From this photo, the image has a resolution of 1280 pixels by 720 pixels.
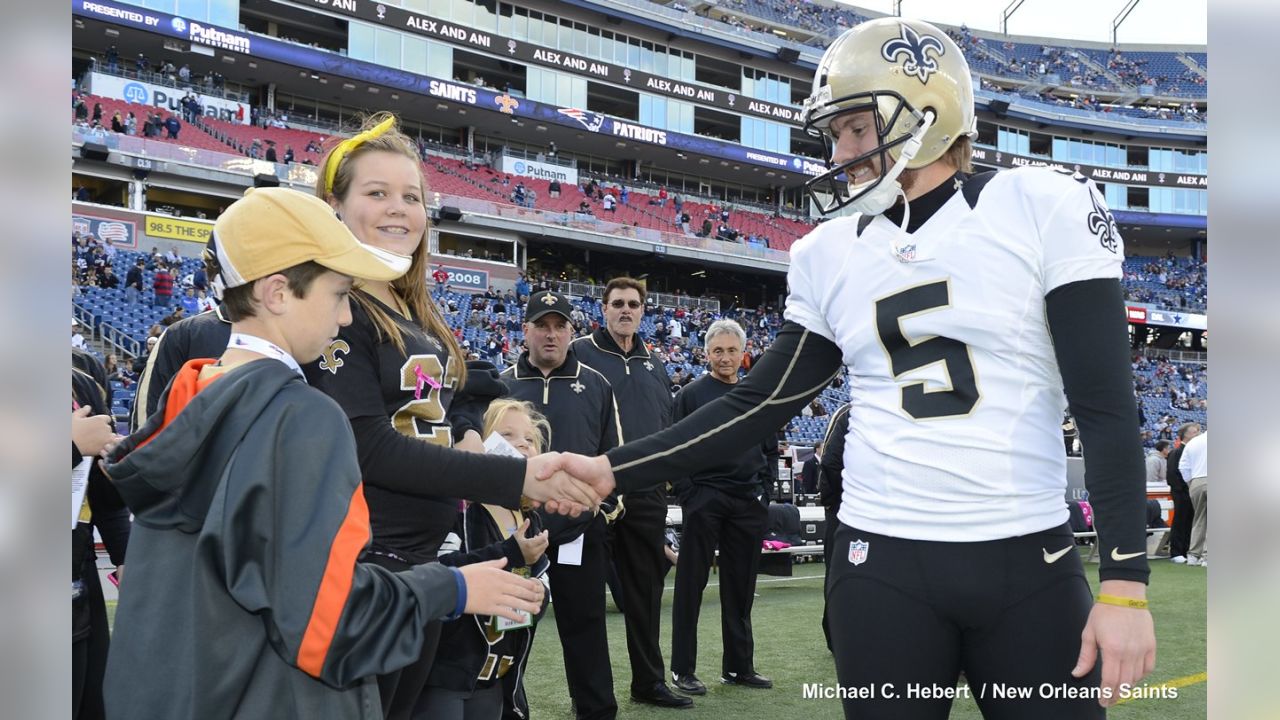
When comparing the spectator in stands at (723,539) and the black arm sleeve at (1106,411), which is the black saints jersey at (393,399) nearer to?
the black arm sleeve at (1106,411)

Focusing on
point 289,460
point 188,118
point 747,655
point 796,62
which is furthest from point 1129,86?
point 289,460

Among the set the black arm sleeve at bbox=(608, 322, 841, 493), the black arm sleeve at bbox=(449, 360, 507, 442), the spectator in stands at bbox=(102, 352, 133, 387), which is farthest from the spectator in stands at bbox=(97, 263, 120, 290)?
the black arm sleeve at bbox=(608, 322, 841, 493)

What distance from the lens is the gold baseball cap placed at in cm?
201

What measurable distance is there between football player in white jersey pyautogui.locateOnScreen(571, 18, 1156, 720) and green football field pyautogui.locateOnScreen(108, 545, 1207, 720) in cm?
369

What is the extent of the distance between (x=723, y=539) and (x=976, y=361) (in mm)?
4935

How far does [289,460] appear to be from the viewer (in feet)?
5.97

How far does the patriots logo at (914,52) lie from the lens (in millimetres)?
2434

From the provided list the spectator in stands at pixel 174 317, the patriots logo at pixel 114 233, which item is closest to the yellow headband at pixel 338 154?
the spectator in stands at pixel 174 317

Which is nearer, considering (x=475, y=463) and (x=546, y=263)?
(x=475, y=463)

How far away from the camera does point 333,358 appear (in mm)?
2664

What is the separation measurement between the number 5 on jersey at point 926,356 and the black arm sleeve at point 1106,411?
20 centimetres

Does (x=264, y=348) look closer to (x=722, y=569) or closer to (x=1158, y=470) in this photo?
(x=722, y=569)
